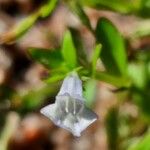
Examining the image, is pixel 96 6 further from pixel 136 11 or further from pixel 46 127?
pixel 46 127

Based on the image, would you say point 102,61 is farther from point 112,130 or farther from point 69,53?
point 112,130

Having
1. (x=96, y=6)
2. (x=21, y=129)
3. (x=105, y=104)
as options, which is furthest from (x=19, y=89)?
(x=96, y=6)

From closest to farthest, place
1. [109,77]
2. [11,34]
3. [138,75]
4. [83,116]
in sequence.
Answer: [83,116] < [109,77] < [11,34] < [138,75]

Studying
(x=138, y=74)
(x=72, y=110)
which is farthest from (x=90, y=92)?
(x=72, y=110)

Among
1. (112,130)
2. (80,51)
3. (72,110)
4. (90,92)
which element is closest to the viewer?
(72,110)

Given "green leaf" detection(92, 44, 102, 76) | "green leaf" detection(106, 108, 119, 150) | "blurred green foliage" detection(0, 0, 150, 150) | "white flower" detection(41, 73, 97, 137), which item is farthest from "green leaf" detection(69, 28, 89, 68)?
"green leaf" detection(106, 108, 119, 150)

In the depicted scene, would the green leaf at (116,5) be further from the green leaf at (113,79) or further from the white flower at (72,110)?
the white flower at (72,110)
